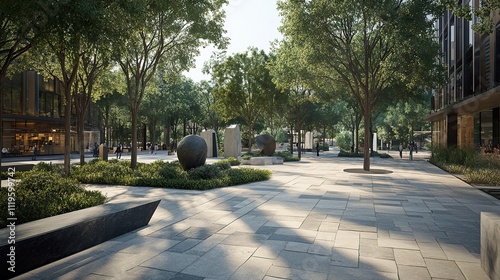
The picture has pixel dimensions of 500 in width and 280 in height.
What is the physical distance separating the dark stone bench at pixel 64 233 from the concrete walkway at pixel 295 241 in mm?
163

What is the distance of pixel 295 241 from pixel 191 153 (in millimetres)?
10455

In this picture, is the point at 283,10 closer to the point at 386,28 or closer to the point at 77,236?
the point at 386,28

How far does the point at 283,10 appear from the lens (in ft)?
60.8

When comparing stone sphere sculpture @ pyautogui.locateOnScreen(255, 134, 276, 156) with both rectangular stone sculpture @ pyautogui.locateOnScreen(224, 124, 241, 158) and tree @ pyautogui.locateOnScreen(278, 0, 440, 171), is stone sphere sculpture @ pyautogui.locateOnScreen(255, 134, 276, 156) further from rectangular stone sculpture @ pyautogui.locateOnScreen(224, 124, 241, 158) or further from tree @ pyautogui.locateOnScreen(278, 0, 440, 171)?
tree @ pyautogui.locateOnScreen(278, 0, 440, 171)

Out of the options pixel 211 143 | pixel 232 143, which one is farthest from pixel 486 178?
pixel 211 143

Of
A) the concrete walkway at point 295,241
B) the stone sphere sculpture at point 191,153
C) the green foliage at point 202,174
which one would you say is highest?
the stone sphere sculpture at point 191,153

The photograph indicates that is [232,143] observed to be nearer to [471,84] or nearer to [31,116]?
[471,84]

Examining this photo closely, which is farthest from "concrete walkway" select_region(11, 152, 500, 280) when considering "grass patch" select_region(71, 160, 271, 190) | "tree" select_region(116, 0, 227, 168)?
"tree" select_region(116, 0, 227, 168)

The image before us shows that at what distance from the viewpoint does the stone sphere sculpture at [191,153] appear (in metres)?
15.5

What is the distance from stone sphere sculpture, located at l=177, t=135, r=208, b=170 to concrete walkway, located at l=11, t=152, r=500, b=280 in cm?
529

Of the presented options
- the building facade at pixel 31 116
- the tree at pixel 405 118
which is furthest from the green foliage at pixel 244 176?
the tree at pixel 405 118

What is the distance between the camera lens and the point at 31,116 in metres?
36.1

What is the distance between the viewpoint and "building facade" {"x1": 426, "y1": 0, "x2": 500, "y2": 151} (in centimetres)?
2100

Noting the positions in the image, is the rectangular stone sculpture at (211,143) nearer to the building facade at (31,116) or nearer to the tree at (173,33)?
the tree at (173,33)
